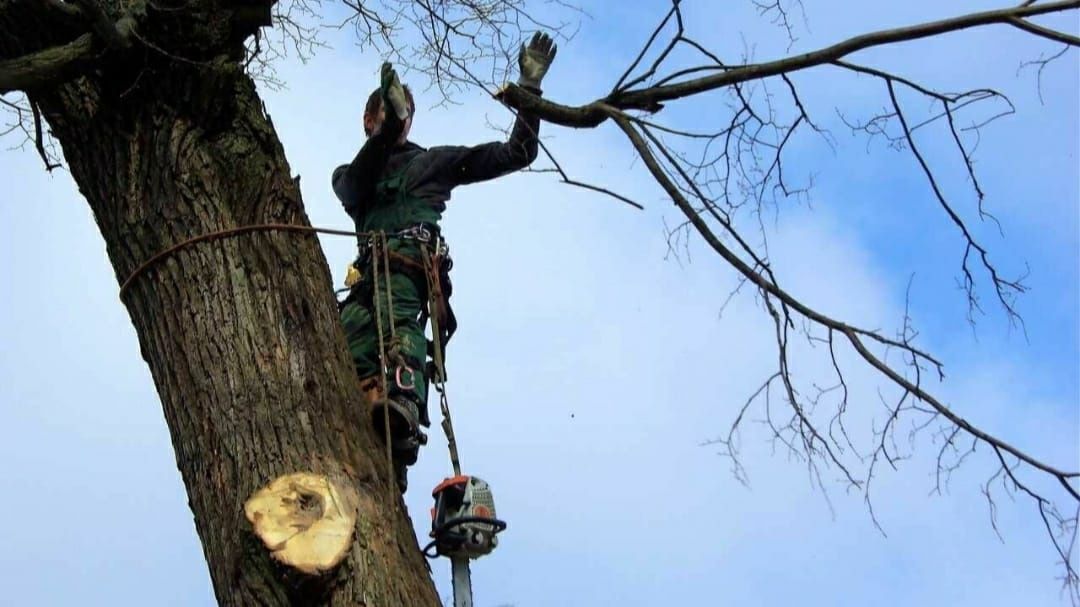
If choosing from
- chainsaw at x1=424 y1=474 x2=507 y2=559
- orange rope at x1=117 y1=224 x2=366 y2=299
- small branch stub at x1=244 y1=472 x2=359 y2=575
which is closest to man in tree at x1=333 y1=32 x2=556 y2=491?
chainsaw at x1=424 y1=474 x2=507 y2=559

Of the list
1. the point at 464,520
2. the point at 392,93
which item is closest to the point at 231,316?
the point at 464,520

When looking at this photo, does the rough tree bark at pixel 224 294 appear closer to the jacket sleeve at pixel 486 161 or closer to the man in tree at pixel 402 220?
the man in tree at pixel 402 220

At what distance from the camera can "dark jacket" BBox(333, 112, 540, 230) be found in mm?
4457

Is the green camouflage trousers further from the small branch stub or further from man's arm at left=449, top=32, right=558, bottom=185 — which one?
the small branch stub

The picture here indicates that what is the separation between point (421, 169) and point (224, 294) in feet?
5.27

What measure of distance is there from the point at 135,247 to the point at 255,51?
0.71m

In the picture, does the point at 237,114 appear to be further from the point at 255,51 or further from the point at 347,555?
the point at 347,555

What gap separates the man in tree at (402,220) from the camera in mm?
3777

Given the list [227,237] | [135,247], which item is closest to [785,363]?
[227,237]

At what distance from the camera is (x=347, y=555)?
2693 mm

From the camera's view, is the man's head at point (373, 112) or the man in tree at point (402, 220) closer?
the man in tree at point (402, 220)

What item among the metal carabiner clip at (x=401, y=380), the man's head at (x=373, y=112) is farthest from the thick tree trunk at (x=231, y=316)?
the man's head at (x=373, y=112)

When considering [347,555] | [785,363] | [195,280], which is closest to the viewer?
[347,555]

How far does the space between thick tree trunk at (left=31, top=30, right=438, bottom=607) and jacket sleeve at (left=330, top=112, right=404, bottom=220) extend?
3.08 ft
